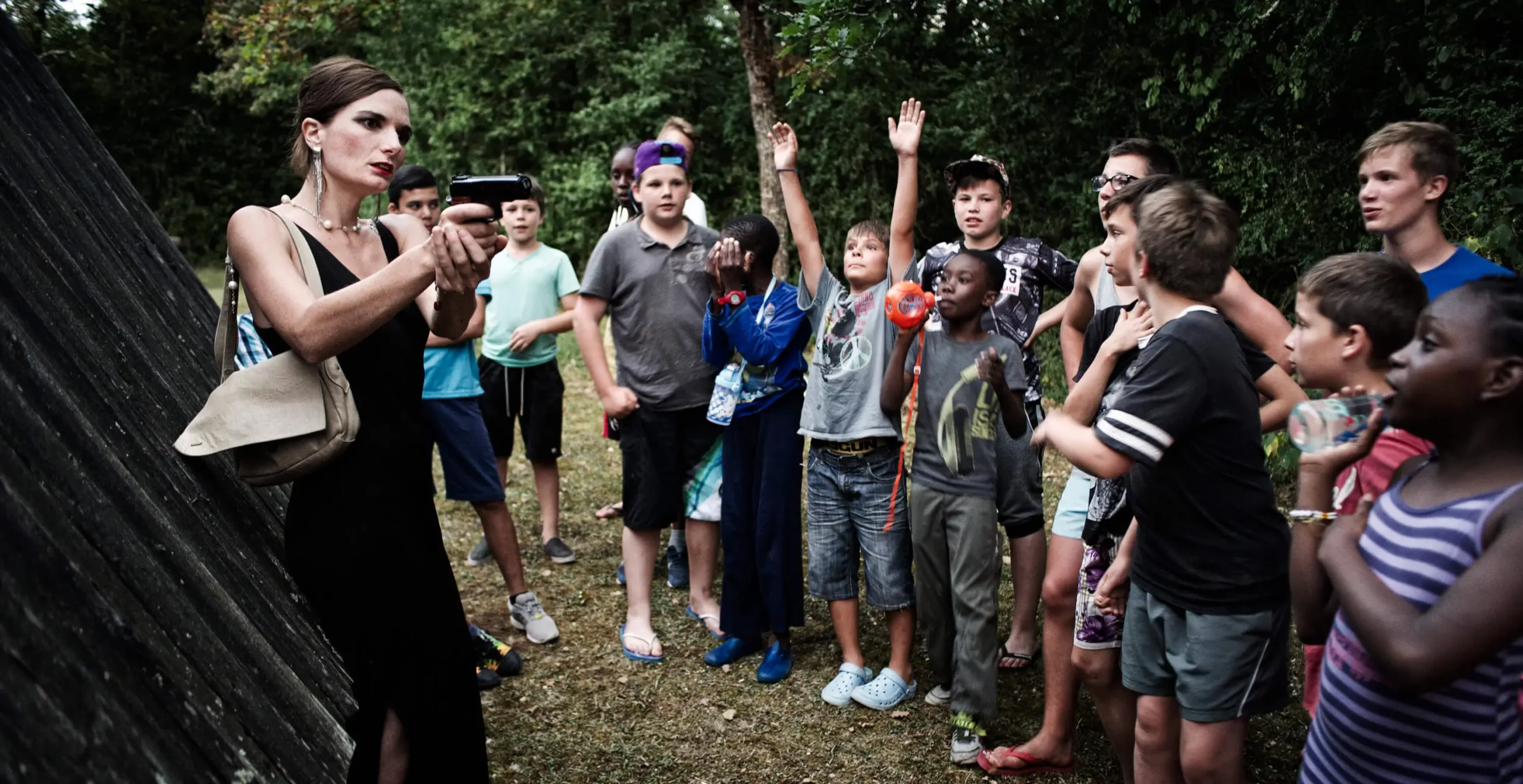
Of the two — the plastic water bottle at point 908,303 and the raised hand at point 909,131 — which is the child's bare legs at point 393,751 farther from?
the raised hand at point 909,131

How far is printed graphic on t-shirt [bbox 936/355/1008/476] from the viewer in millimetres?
3900

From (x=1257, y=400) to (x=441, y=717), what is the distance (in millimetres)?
2237

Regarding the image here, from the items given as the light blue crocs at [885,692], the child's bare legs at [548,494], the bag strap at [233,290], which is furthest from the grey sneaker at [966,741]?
the child's bare legs at [548,494]

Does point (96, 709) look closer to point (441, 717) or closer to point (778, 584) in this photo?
point (441, 717)

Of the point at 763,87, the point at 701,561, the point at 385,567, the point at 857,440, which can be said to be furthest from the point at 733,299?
the point at 763,87

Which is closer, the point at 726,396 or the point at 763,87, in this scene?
the point at 726,396

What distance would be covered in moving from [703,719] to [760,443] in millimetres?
1190

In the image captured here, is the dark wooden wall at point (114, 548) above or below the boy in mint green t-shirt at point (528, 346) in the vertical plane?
above

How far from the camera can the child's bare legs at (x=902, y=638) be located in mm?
4367

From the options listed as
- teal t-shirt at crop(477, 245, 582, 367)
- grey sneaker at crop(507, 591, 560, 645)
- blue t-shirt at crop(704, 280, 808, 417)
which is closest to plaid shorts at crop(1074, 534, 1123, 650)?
blue t-shirt at crop(704, 280, 808, 417)

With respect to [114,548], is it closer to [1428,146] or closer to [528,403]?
[1428,146]

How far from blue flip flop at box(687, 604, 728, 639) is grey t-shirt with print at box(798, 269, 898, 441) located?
4.08ft

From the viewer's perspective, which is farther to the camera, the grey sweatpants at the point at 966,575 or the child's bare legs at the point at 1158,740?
the grey sweatpants at the point at 966,575

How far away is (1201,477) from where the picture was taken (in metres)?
2.63
